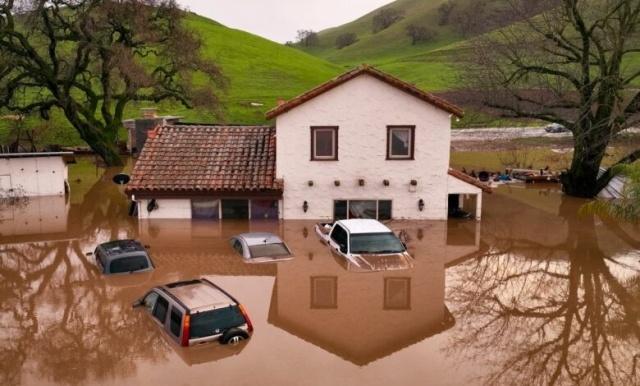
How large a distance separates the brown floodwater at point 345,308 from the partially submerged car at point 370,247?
15.4 inches

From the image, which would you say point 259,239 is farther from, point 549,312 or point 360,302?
point 549,312

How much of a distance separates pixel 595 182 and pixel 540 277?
15.5m

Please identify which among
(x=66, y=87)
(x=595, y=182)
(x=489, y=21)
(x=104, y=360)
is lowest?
(x=104, y=360)

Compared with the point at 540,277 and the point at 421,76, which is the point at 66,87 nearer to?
the point at 540,277

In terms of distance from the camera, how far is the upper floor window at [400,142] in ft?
82.8

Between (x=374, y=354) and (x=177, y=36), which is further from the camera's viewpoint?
(x=177, y=36)

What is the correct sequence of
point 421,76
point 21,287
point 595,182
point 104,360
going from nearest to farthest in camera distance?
point 104,360
point 21,287
point 595,182
point 421,76

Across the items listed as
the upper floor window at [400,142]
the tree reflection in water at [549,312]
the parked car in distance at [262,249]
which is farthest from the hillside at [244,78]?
the tree reflection in water at [549,312]

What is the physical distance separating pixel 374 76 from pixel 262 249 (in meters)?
9.63

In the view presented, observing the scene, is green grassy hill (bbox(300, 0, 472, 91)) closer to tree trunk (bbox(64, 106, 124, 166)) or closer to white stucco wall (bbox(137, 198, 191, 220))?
tree trunk (bbox(64, 106, 124, 166))

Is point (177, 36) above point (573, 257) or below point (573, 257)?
above

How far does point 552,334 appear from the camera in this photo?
47.8 ft

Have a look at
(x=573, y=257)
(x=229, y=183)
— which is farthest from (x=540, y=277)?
(x=229, y=183)

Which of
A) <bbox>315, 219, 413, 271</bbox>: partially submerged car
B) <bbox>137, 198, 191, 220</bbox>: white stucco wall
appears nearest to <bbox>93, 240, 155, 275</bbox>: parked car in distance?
<bbox>137, 198, 191, 220</bbox>: white stucco wall
